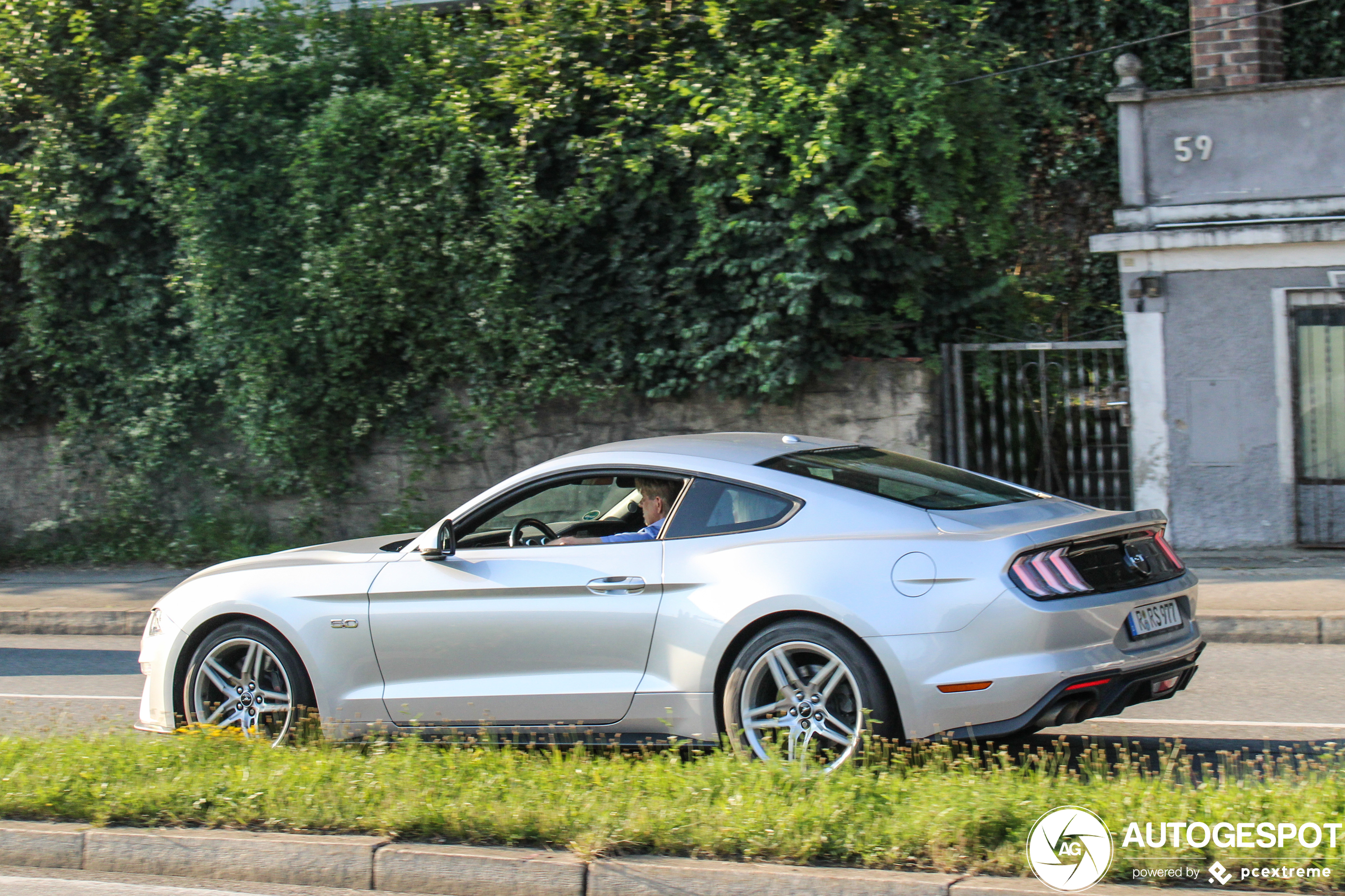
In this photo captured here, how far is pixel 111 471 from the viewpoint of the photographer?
13414mm

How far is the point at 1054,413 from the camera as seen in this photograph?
1207 cm

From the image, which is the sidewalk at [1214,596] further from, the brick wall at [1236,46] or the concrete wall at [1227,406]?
the brick wall at [1236,46]

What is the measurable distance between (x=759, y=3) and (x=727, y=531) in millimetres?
7250

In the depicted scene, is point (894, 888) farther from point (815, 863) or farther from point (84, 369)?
point (84, 369)

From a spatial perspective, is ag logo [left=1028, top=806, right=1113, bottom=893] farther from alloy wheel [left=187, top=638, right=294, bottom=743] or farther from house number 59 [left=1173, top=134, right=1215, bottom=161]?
house number 59 [left=1173, top=134, right=1215, bottom=161]

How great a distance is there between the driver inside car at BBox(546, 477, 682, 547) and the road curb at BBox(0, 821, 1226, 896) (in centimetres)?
166

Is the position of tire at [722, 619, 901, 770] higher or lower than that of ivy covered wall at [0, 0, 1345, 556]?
lower

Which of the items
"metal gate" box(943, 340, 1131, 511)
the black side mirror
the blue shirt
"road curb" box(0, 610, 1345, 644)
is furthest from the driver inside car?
"metal gate" box(943, 340, 1131, 511)

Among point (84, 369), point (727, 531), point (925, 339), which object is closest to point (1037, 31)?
point (925, 339)

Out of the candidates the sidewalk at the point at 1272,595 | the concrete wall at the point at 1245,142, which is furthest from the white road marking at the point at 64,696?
the concrete wall at the point at 1245,142

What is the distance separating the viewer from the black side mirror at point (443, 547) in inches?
224

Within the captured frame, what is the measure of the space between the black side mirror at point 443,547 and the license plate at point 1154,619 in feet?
9.23

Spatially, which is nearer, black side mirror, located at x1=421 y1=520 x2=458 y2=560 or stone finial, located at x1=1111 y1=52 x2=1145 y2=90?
black side mirror, located at x1=421 y1=520 x2=458 y2=560

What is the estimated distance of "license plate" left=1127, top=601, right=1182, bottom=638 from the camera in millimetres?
4898
